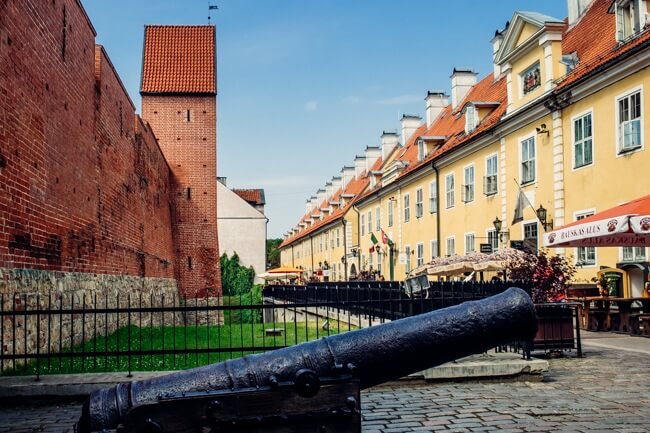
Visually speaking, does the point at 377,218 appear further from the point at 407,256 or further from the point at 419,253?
the point at 419,253

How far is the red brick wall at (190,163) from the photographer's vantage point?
1221 inches

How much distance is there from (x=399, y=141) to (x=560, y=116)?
85.0 feet

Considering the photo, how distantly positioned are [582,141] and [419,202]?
1449cm

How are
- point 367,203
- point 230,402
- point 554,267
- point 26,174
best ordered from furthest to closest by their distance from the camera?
1. point 367,203
2. point 554,267
3. point 26,174
4. point 230,402

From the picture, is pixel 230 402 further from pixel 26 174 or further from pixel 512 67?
pixel 512 67

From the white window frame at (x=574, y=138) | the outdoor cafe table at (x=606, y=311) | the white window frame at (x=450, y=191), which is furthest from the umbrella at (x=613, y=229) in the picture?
the white window frame at (x=450, y=191)

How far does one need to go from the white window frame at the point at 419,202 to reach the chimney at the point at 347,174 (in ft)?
88.0

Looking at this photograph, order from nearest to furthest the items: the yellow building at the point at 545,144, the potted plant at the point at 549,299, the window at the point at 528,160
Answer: the potted plant at the point at 549,299 → the yellow building at the point at 545,144 → the window at the point at 528,160

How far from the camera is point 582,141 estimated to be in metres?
17.8

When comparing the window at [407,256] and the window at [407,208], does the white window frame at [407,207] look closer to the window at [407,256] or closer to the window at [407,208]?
the window at [407,208]

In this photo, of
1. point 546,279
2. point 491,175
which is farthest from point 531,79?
point 546,279

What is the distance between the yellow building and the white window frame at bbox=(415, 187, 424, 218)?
0.18 ft

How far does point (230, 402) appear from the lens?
147 inches

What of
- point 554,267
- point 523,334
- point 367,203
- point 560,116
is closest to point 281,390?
point 523,334
